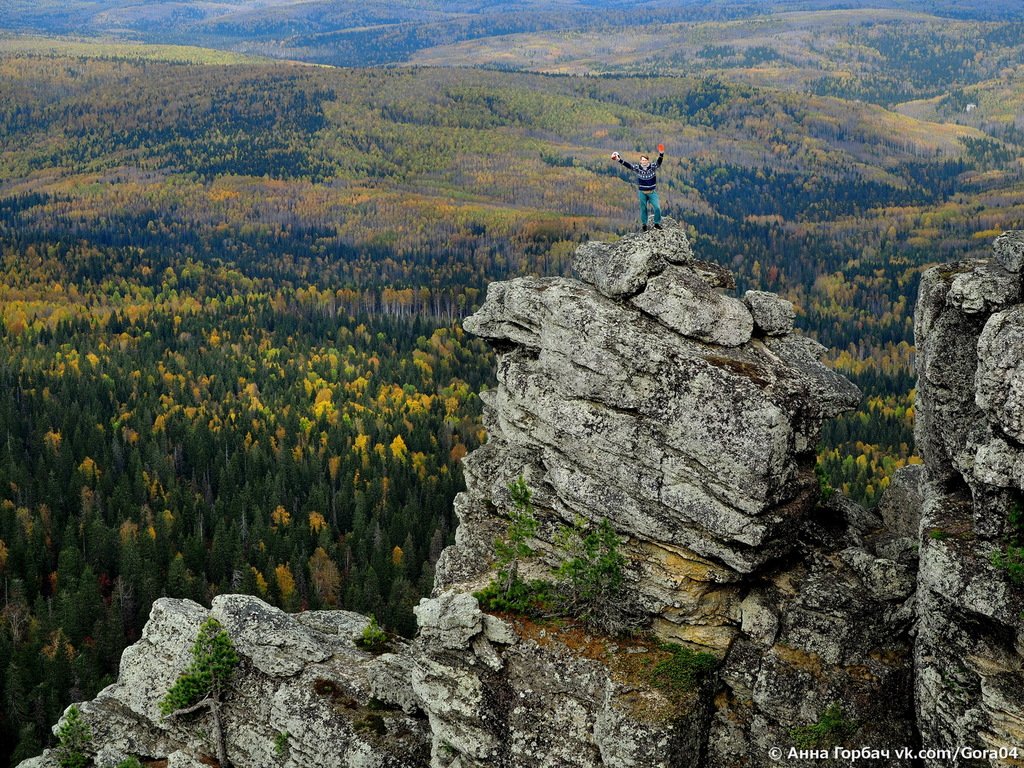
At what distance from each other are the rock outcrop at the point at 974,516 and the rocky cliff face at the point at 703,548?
0.12m

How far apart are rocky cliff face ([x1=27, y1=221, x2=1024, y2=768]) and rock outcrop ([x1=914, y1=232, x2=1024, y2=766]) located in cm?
12

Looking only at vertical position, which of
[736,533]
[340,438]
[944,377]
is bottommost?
[340,438]

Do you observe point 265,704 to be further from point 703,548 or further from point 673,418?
point 673,418

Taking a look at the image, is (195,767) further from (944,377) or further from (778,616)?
(944,377)

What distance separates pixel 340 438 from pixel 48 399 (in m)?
58.0

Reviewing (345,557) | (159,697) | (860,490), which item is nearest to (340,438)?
(345,557)

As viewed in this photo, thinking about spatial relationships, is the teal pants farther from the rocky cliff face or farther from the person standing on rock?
the rocky cliff face

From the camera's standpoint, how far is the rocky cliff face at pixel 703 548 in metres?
46.2

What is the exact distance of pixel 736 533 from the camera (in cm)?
4831

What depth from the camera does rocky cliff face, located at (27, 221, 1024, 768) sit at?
46.2 m

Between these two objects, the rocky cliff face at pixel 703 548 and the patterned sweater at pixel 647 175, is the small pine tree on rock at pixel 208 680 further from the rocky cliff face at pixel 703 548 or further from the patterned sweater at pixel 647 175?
the patterned sweater at pixel 647 175

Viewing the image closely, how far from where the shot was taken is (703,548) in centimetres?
4931

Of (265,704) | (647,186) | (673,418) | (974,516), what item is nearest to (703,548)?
(673,418)

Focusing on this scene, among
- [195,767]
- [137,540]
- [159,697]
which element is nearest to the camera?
[195,767]
